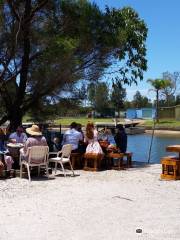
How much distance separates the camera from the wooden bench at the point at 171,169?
11336 mm

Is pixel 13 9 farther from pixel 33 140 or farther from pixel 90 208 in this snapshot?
pixel 90 208

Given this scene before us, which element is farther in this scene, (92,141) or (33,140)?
(92,141)

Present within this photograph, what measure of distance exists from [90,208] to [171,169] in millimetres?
3930

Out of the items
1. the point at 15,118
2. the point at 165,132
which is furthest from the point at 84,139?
the point at 165,132

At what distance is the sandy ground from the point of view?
6.52 metres

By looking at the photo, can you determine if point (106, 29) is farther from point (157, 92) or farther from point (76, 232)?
point (157, 92)

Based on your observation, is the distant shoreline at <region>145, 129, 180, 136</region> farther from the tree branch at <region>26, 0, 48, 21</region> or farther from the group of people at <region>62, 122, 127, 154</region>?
the group of people at <region>62, 122, 127, 154</region>

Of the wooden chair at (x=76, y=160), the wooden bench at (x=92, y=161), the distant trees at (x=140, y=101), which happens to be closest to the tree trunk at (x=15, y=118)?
the wooden chair at (x=76, y=160)

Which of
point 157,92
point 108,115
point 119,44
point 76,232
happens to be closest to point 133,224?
point 76,232

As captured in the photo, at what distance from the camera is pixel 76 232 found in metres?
6.54

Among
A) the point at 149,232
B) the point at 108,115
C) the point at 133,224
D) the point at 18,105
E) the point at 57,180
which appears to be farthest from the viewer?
the point at 108,115

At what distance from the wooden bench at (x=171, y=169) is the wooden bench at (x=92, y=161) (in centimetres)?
204

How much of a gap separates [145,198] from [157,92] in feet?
217

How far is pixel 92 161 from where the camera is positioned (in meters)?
13.1
